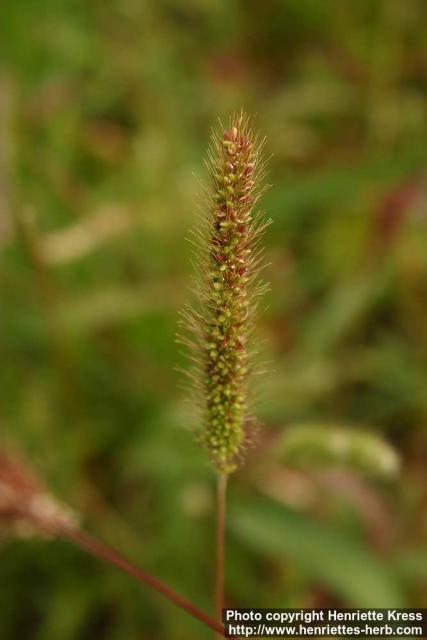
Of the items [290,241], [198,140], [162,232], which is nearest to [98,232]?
[162,232]

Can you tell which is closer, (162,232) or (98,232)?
(98,232)

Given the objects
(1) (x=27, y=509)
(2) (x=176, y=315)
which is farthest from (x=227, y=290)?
(2) (x=176, y=315)

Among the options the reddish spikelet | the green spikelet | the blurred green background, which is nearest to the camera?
the green spikelet

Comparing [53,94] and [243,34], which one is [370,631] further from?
[243,34]

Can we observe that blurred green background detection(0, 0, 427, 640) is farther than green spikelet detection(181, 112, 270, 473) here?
Yes

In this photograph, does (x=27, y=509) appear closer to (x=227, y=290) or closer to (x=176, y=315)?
(x=227, y=290)
